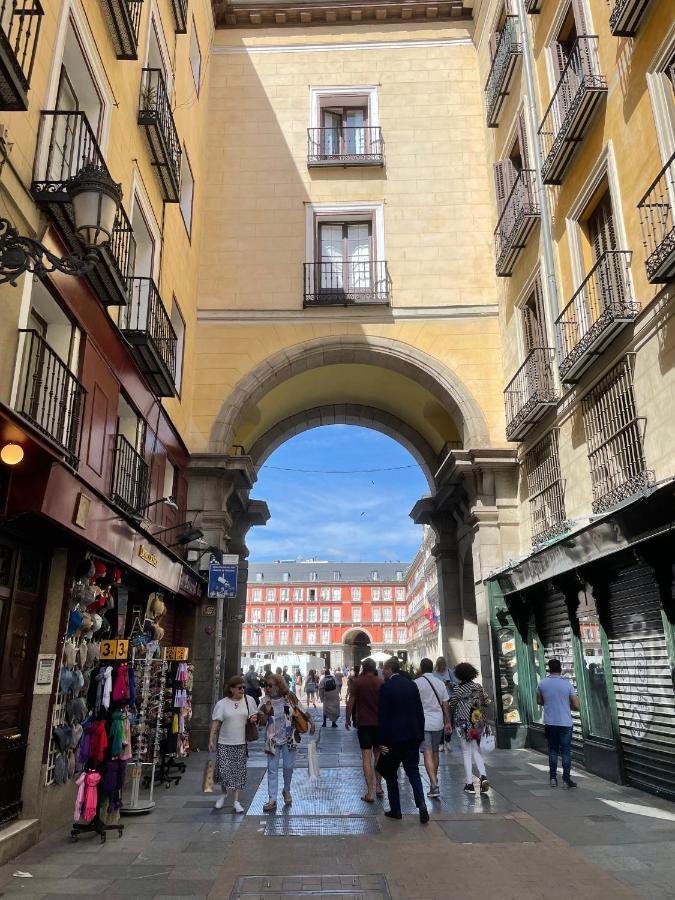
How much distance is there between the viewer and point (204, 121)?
16.6 m

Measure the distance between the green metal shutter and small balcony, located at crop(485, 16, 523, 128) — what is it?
1056 cm

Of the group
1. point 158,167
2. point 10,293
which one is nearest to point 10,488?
point 10,293

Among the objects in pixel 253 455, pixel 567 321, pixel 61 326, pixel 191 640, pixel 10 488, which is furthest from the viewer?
pixel 253 455

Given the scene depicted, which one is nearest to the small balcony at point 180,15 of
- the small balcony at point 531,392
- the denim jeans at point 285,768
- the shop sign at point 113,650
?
the small balcony at point 531,392

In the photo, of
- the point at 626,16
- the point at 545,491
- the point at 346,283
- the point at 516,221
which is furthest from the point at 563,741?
the point at 346,283

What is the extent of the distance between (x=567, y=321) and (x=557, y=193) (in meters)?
2.32

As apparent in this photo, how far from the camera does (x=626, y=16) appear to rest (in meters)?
8.27

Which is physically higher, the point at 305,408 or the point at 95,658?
the point at 305,408

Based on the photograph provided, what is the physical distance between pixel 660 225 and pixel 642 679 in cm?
519

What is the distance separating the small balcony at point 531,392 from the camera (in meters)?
11.4

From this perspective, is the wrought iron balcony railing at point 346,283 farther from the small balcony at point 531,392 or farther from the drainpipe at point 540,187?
the drainpipe at point 540,187

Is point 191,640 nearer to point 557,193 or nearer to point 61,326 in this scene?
point 61,326

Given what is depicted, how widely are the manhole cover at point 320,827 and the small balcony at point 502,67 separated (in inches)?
530

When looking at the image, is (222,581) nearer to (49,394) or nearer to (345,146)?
(49,394)
